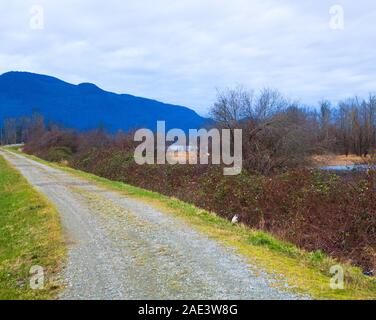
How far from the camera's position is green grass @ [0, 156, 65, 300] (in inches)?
245

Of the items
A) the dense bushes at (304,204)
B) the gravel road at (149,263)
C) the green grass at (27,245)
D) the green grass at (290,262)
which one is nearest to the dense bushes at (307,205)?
the dense bushes at (304,204)

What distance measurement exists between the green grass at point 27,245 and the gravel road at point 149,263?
27 centimetres

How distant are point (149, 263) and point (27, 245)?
340cm

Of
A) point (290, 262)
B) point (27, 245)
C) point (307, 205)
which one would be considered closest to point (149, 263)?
point (290, 262)

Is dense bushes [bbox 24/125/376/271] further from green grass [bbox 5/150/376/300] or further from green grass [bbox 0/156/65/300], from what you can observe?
green grass [bbox 0/156/65/300]

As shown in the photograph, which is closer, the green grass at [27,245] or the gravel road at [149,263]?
the gravel road at [149,263]

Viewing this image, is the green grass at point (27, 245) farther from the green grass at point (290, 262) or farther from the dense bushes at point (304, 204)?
the dense bushes at point (304, 204)

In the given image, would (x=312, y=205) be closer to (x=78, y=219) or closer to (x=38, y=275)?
(x=78, y=219)

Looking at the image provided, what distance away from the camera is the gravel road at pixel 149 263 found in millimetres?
5703

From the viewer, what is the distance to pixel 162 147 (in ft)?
116

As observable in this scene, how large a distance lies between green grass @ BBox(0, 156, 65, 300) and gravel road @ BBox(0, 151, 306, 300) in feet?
0.90

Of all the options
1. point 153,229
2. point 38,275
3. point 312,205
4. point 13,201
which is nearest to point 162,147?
point 13,201
